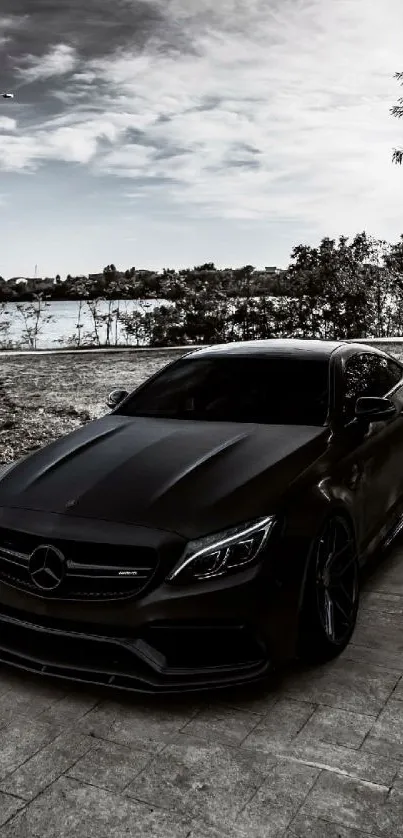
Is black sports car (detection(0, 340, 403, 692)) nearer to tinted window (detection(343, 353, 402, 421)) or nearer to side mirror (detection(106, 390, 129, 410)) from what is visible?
tinted window (detection(343, 353, 402, 421))

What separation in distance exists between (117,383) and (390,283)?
9.67 meters

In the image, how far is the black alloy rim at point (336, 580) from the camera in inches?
151

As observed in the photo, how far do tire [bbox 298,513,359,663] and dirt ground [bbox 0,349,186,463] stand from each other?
4823mm

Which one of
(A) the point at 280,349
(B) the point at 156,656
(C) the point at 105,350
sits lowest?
(B) the point at 156,656

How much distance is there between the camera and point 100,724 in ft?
11.3

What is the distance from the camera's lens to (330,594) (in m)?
3.94

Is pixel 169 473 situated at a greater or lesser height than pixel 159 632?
greater

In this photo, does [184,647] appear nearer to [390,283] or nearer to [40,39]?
[40,39]

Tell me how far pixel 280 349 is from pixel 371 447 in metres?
0.97

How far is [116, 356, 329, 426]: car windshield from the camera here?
4.73m

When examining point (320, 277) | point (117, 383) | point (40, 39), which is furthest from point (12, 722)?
point (320, 277)

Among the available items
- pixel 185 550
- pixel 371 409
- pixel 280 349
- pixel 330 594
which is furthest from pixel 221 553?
pixel 280 349

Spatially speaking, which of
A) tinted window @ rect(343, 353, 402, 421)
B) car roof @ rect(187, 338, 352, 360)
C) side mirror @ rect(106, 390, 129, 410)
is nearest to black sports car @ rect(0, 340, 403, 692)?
tinted window @ rect(343, 353, 402, 421)

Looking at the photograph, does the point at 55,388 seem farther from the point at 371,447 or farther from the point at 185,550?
the point at 185,550
